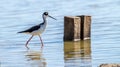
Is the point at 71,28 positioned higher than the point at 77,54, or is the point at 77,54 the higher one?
the point at 71,28

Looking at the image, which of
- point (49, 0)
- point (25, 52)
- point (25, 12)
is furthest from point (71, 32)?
point (49, 0)

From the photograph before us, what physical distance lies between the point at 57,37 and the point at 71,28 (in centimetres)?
121

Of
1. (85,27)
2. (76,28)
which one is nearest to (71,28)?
(76,28)

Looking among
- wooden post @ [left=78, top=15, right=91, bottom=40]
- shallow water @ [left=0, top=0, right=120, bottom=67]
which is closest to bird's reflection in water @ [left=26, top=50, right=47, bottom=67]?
shallow water @ [left=0, top=0, right=120, bottom=67]

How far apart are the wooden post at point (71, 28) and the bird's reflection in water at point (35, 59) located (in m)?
1.89

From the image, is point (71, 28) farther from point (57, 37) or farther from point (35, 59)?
point (35, 59)

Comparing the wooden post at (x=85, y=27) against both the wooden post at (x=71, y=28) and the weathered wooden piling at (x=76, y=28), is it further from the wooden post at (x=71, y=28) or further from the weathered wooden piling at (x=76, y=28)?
the wooden post at (x=71, y=28)

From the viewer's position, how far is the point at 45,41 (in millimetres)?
19469

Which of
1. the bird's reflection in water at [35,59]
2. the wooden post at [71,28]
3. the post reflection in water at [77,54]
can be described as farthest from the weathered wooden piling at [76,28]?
the bird's reflection in water at [35,59]

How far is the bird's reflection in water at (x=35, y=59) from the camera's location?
15494mm

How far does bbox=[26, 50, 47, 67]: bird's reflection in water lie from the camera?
1549cm

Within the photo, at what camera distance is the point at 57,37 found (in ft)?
65.9

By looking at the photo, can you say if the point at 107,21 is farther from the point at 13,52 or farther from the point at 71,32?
the point at 13,52

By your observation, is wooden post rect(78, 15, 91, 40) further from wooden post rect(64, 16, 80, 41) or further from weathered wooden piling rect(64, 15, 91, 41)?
wooden post rect(64, 16, 80, 41)
